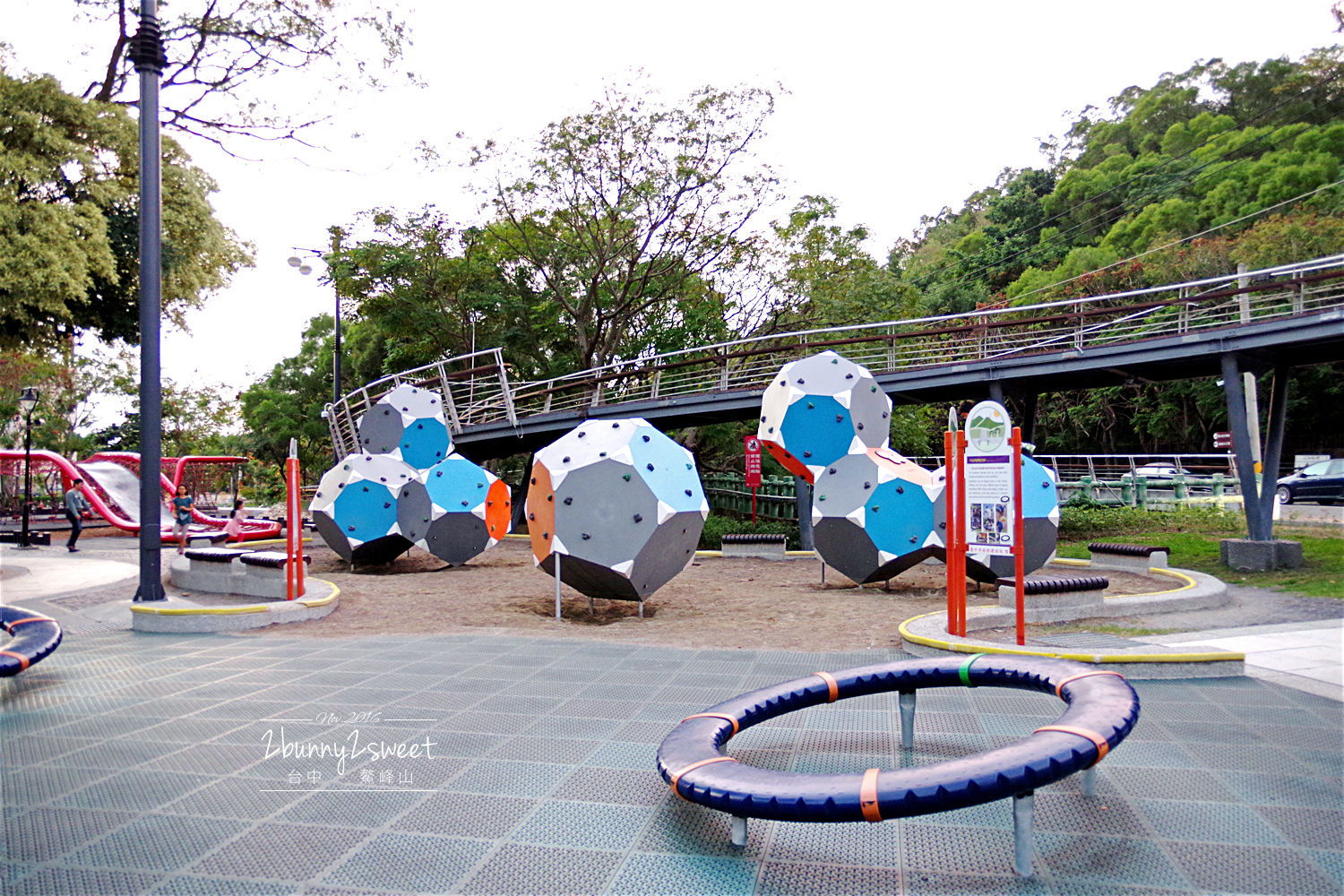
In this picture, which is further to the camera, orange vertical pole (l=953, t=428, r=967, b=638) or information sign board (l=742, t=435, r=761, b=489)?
information sign board (l=742, t=435, r=761, b=489)

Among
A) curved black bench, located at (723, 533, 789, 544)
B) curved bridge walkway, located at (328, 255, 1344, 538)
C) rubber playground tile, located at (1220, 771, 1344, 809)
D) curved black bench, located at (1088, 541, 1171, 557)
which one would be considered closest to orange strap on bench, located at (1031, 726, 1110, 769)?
rubber playground tile, located at (1220, 771, 1344, 809)

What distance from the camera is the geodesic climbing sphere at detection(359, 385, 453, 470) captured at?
1562cm

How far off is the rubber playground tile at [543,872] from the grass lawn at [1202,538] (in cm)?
1100

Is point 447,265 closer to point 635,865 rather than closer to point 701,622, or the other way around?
point 701,622

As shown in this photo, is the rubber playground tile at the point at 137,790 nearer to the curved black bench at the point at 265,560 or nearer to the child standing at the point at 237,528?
the curved black bench at the point at 265,560

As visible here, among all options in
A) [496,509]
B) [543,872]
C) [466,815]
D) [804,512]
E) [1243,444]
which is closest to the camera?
[543,872]

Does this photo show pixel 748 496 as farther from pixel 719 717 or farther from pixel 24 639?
pixel 719 717

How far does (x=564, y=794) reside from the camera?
387 centimetres

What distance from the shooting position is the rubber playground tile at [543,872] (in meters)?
2.98

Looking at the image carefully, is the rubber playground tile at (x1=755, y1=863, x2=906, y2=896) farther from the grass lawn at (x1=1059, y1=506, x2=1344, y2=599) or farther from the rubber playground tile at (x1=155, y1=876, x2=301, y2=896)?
the grass lawn at (x1=1059, y1=506, x2=1344, y2=599)

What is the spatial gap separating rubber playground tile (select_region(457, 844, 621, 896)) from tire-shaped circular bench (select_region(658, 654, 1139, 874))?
414mm

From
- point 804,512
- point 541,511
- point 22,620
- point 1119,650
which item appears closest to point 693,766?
point 1119,650

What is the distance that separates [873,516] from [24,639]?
30.0 ft

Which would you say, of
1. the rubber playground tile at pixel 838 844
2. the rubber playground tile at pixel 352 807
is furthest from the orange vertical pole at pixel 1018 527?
the rubber playground tile at pixel 352 807
